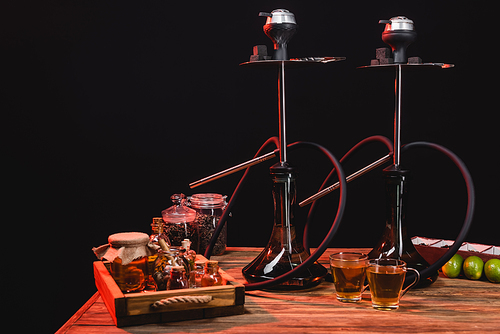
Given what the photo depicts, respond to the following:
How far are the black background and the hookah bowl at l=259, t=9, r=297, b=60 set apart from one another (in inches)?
27.8

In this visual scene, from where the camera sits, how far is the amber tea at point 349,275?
1.31m

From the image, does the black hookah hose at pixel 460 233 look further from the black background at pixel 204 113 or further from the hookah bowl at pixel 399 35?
the black background at pixel 204 113

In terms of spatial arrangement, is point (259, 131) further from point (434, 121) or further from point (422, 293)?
point (422, 293)

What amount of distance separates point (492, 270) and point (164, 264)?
2.70ft

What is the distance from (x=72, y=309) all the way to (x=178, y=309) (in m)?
1.26

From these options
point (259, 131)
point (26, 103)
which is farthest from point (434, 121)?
point (26, 103)

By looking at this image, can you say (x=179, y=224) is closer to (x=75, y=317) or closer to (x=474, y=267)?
(x=75, y=317)

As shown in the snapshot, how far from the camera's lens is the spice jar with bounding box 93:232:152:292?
1.29 metres

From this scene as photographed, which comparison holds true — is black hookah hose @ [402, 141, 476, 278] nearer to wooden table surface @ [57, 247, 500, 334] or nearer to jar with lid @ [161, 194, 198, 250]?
wooden table surface @ [57, 247, 500, 334]

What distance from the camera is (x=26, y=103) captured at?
2195 millimetres

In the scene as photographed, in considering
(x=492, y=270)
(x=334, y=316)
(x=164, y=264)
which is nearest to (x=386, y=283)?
(x=334, y=316)

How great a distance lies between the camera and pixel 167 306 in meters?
1.20

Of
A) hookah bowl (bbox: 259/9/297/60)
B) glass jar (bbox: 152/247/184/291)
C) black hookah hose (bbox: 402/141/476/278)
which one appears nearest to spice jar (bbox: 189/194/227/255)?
glass jar (bbox: 152/247/184/291)

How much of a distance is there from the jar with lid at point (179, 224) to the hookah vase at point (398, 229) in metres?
0.52
